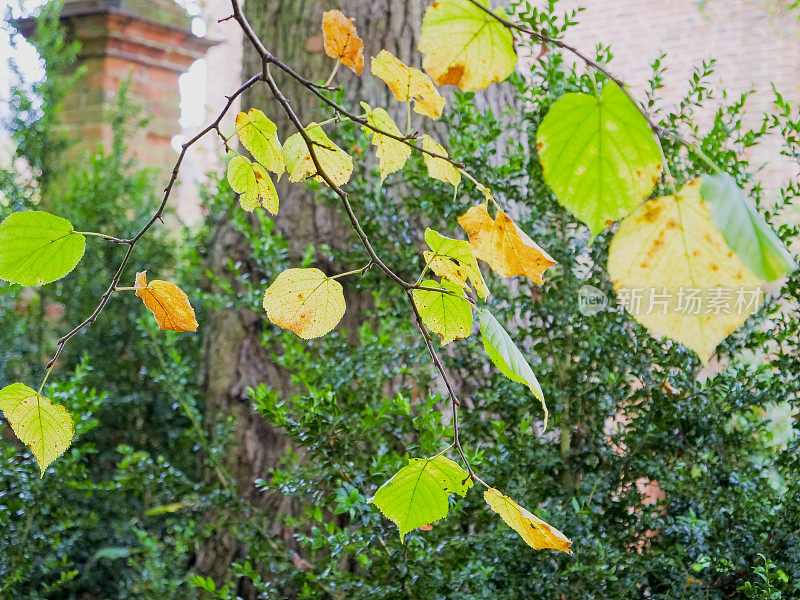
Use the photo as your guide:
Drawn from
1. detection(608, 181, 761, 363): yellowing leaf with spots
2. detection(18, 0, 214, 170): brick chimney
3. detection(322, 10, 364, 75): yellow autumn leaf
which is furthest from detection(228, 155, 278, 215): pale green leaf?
detection(18, 0, 214, 170): brick chimney

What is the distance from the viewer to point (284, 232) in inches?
68.7

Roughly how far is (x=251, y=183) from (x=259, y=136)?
39 millimetres

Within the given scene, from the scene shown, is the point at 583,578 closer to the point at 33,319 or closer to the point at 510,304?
the point at 510,304

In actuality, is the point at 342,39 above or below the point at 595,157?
above

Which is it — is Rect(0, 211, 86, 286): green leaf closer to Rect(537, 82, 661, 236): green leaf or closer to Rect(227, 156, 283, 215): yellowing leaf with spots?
Rect(227, 156, 283, 215): yellowing leaf with spots

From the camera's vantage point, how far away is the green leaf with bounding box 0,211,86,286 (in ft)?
1.64

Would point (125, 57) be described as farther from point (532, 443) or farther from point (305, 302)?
point (305, 302)

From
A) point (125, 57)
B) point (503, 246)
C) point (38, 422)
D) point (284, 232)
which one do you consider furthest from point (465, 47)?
point (125, 57)

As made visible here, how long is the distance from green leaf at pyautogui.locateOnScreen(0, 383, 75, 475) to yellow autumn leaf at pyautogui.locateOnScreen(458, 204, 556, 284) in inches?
12.9

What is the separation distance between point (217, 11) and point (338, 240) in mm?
7438

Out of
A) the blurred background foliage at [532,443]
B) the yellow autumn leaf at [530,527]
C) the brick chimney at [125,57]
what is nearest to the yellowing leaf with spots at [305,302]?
the yellow autumn leaf at [530,527]

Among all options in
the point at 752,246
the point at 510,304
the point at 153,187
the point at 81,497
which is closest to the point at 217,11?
the point at 153,187

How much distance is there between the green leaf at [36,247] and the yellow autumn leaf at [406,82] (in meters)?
0.26

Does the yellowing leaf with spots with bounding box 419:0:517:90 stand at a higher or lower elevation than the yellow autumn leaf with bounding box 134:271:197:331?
higher
